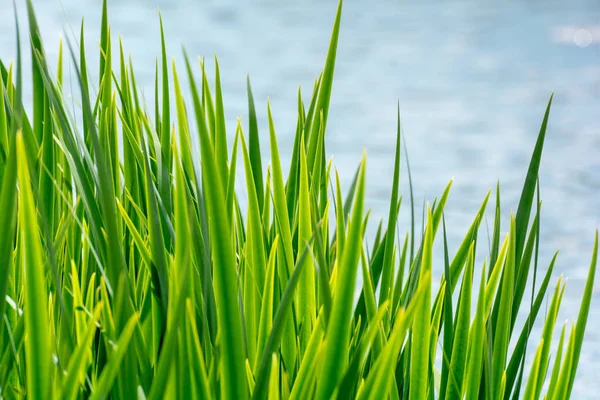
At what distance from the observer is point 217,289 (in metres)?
0.28

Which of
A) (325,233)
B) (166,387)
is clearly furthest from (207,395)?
(325,233)

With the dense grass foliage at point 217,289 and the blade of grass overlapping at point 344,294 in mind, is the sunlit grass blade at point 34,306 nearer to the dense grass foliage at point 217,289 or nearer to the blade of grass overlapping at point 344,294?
the dense grass foliage at point 217,289

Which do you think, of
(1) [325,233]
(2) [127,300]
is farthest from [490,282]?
(2) [127,300]

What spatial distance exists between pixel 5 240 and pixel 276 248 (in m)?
0.16

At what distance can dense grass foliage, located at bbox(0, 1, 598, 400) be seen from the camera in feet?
0.86

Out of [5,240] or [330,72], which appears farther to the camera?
[330,72]

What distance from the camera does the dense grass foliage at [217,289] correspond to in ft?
0.86

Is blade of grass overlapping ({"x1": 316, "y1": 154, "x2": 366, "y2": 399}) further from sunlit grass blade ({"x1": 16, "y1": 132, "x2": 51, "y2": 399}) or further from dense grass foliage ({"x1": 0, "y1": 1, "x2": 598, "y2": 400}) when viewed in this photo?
sunlit grass blade ({"x1": 16, "y1": 132, "x2": 51, "y2": 399})

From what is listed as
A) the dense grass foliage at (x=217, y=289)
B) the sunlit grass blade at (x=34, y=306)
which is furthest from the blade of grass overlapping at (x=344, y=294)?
the sunlit grass blade at (x=34, y=306)

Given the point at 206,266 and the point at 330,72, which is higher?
the point at 330,72

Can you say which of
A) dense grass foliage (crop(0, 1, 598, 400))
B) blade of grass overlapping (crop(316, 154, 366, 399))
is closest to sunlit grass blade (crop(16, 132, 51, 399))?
dense grass foliage (crop(0, 1, 598, 400))

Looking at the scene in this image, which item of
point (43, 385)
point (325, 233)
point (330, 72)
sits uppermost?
point (330, 72)

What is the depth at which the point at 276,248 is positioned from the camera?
387 millimetres

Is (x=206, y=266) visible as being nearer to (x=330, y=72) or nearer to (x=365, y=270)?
(x=365, y=270)
